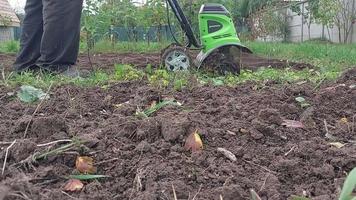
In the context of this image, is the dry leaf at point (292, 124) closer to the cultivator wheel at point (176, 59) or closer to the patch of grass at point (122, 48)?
the cultivator wheel at point (176, 59)

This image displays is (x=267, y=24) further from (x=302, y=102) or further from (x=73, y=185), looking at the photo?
(x=73, y=185)

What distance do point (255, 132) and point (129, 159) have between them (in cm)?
48

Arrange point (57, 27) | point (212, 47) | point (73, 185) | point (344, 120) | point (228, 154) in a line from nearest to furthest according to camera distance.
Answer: point (73, 185) < point (228, 154) < point (344, 120) < point (57, 27) < point (212, 47)

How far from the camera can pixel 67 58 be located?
357 cm

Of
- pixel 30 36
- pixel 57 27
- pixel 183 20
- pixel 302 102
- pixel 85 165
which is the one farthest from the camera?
pixel 183 20

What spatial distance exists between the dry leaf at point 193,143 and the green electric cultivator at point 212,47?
251 cm

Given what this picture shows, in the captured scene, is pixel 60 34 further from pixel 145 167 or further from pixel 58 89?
pixel 145 167

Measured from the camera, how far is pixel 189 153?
1468 mm

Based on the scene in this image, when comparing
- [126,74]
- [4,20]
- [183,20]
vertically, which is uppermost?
[4,20]

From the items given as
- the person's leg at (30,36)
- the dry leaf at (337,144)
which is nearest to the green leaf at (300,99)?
the dry leaf at (337,144)

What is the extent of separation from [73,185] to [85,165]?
4.5 inches

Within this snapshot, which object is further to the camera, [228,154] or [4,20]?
[4,20]

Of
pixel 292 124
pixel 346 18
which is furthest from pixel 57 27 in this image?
pixel 346 18

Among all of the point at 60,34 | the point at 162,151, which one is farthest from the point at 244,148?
the point at 60,34
